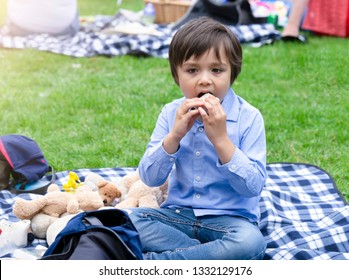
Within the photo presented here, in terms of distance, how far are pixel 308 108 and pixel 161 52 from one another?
1787mm

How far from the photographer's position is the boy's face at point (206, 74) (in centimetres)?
243

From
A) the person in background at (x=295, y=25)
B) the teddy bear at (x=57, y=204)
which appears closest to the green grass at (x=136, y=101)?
the person in background at (x=295, y=25)

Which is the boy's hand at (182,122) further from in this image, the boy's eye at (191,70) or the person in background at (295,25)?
the person in background at (295,25)

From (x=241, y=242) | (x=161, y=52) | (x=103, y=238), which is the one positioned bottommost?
(x=161, y=52)

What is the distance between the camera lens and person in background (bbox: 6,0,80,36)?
641cm

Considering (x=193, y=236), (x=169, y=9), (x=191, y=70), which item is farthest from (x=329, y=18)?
(x=193, y=236)

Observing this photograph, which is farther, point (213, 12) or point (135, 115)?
point (213, 12)

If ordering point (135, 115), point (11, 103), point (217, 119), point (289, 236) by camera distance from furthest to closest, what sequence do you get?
point (11, 103) → point (135, 115) → point (289, 236) → point (217, 119)

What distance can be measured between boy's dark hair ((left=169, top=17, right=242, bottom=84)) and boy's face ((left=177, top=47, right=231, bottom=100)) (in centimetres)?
2

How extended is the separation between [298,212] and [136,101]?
6.16 ft

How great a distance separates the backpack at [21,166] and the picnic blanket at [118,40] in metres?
2.54

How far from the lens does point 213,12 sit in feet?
21.7

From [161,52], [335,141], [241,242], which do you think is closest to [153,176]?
[241,242]

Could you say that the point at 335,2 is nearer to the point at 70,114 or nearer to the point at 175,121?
the point at 70,114
